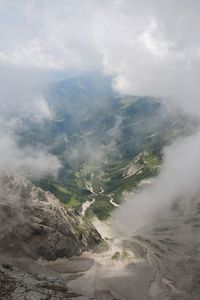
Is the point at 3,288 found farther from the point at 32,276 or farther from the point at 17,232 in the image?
the point at 17,232

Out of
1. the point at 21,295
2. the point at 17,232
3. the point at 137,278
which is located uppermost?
the point at 17,232

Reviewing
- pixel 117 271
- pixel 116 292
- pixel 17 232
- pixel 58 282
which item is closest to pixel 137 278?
pixel 117 271

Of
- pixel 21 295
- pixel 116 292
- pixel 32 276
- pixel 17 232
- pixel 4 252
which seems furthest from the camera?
pixel 17 232

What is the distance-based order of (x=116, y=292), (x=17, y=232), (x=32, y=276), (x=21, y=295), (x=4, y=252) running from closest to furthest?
1. (x=21, y=295)
2. (x=32, y=276)
3. (x=116, y=292)
4. (x=4, y=252)
5. (x=17, y=232)

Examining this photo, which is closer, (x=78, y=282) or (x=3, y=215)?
(x=78, y=282)

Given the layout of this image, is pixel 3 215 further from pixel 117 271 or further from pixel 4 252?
pixel 117 271

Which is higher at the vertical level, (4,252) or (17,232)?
(17,232)

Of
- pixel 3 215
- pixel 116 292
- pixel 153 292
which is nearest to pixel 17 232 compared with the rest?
pixel 3 215

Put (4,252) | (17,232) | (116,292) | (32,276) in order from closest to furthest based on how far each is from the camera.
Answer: (32,276) → (116,292) → (4,252) → (17,232)

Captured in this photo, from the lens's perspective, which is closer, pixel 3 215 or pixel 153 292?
pixel 153 292
